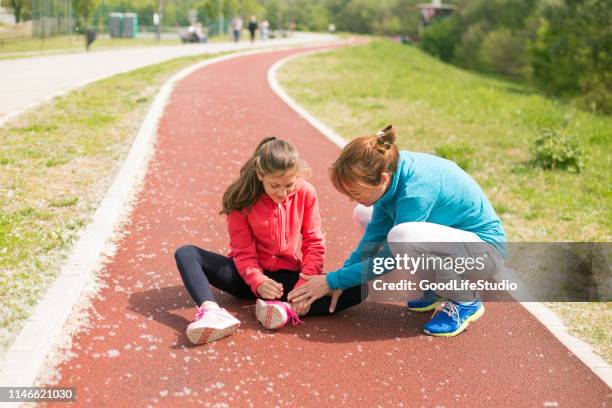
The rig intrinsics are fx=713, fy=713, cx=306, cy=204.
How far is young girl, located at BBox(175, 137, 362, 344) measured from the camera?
4309 mm

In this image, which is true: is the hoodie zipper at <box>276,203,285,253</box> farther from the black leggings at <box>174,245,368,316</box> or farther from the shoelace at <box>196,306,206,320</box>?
the shoelace at <box>196,306,206,320</box>

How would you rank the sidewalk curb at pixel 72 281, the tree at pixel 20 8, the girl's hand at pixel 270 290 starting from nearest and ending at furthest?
the sidewalk curb at pixel 72 281, the girl's hand at pixel 270 290, the tree at pixel 20 8

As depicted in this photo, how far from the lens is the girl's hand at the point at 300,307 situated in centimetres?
446

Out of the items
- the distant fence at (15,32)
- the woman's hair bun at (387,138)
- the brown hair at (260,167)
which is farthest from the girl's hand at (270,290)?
the distant fence at (15,32)

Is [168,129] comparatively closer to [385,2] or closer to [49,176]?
[49,176]

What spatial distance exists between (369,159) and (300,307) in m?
1.07

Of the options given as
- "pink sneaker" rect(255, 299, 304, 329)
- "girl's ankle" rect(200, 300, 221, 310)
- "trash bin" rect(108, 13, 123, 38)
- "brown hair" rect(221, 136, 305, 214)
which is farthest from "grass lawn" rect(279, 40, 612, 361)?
"trash bin" rect(108, 13, 123, 38)

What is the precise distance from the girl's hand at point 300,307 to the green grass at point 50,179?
1.58m

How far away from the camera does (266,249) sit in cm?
469

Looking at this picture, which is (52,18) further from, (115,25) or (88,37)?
(115,25)

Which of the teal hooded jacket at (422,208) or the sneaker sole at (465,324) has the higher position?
the teal hooded jacket at (422,208)

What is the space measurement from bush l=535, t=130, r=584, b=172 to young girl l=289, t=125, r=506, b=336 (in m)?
5.04

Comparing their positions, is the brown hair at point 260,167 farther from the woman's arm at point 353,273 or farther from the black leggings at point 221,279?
the woman's arm at point 353,273

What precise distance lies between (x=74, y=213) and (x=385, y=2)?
13836 cm
